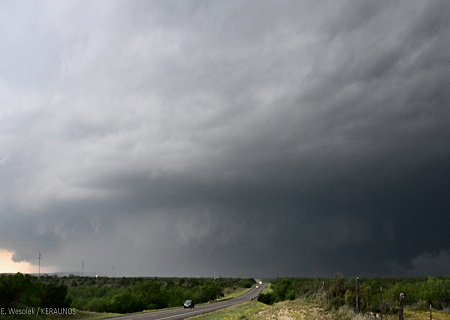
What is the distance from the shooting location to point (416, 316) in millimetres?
36312

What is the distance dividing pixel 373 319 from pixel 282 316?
28.5ft

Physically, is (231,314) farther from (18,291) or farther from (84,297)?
(84,297)

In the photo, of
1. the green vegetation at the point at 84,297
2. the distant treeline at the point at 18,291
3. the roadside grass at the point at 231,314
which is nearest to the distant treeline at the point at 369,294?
the roadside grass at the point at 231,314

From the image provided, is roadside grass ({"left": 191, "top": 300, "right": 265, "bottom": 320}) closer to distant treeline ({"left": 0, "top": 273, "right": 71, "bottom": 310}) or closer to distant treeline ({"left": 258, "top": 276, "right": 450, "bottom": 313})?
distant treeline ({"left": 258, "top": 276, "right": 450, "bottom": 313})

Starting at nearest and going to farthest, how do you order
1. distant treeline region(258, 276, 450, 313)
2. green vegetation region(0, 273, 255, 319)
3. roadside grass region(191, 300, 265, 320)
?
distant treeline region(258, 276, 450, 313) → green vegetation region(0, 273, 255, 319) → roadside grass region(191, 300, 265, 320)

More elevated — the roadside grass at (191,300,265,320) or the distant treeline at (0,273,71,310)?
the distant treeline at (0,273,71,310)

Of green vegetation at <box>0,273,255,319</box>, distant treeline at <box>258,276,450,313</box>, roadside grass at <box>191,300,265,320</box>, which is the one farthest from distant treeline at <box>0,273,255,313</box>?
distant treeline at <box>258,276,450,313</box>

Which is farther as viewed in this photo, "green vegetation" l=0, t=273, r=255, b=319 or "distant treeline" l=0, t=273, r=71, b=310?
"green vegetation" l=0, t=273, r=255, b=319

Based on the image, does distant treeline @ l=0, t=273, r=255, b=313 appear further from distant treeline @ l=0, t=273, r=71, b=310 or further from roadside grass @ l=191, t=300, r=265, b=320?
roadside grass @ l=191, t=300, r=265, b=320

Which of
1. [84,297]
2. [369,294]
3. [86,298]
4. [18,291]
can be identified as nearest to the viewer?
[18,291]

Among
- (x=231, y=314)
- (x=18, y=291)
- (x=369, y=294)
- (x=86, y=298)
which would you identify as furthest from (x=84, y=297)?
(x=369, y=294)

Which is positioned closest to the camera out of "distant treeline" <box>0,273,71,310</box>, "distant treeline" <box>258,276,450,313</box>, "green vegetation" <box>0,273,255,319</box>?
"distant treeline" <box>258,276,450,313</box>

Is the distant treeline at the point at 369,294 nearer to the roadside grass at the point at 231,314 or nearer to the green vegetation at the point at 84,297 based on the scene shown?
the roadside grass at the point at 231,314

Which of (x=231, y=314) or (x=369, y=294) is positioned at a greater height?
(x=369, y=294)
